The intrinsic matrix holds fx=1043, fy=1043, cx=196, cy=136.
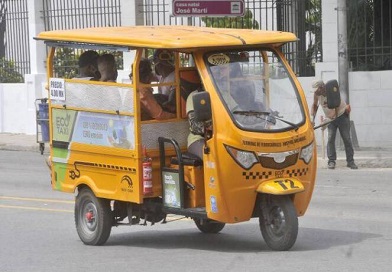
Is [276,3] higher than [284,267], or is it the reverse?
[276,3]

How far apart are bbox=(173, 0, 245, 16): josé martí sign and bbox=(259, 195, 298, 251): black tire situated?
1001cm

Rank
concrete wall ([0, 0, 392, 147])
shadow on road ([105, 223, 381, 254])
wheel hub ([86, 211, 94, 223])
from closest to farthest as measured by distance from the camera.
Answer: shadow on road ([105, 223, 381, 254]) → wheel hub ([86, 211, 94, 223]) → concrete wall ([0, 0, 392, 147])

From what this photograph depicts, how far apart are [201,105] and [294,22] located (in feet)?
48.2

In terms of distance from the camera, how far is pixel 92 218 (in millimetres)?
11531

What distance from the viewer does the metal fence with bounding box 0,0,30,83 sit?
29.0 m

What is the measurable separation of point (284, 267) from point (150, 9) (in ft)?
56.5

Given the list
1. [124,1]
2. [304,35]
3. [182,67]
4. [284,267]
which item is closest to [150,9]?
[124,1]

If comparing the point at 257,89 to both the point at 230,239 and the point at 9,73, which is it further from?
the point at 9,73

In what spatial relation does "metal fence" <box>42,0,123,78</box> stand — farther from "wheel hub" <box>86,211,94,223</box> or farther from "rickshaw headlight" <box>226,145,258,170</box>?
"rickshaw headlight" <box>226,145,258,170</box>

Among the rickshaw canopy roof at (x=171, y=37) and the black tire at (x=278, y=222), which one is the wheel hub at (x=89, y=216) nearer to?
the rickshaw canopy roof at (x=171, y=37)

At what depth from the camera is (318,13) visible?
78.4 ft

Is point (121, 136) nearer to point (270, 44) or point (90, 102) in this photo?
point (90, 102)

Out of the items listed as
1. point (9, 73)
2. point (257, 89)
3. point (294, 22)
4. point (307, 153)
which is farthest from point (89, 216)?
point (9, 73)

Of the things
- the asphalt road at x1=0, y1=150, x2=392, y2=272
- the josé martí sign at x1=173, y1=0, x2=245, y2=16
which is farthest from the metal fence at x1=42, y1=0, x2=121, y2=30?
the asphalt road at x1=0, y1=150, x2=392, y2=272
